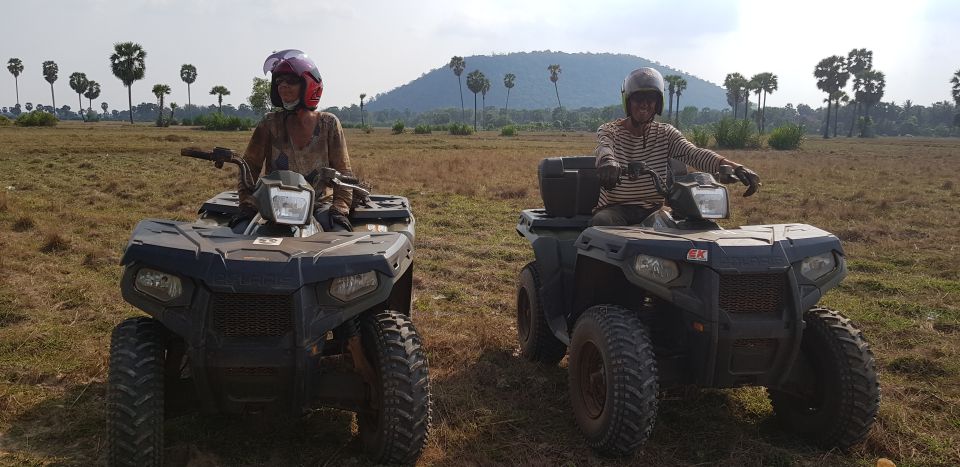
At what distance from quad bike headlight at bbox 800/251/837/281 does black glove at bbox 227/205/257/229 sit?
305 cm

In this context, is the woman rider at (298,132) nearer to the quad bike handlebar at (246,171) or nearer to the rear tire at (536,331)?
the quad bike handlebar at (246,171)

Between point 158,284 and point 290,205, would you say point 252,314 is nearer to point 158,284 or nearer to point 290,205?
point 158,284

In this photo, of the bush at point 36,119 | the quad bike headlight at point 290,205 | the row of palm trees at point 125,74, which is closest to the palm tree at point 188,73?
the row of palm trees at point 125,74

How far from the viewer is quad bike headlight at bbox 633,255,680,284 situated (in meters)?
3.45

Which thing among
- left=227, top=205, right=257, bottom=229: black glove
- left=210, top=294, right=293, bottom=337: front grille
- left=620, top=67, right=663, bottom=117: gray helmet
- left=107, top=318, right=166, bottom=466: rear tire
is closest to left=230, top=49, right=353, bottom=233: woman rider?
left=227, top=205, right=257, bottom=229: black glove

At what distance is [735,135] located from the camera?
141ft

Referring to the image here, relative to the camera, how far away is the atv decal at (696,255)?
Result: 334cm

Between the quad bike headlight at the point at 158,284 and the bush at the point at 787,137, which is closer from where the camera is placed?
the quad bike headlight at the point at 158,284

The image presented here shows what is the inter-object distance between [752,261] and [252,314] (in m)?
2.31

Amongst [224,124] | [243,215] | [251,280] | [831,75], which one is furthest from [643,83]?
[831,75]

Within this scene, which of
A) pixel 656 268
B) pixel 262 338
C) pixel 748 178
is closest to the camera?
pixel 262 338

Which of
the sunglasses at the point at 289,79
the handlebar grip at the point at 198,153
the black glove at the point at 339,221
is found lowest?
the black glove at the point at 339,221

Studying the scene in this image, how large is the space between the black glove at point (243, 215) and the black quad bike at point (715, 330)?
6.58ft

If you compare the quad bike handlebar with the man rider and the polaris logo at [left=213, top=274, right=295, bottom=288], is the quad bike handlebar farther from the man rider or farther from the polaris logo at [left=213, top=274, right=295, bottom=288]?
the man rider
